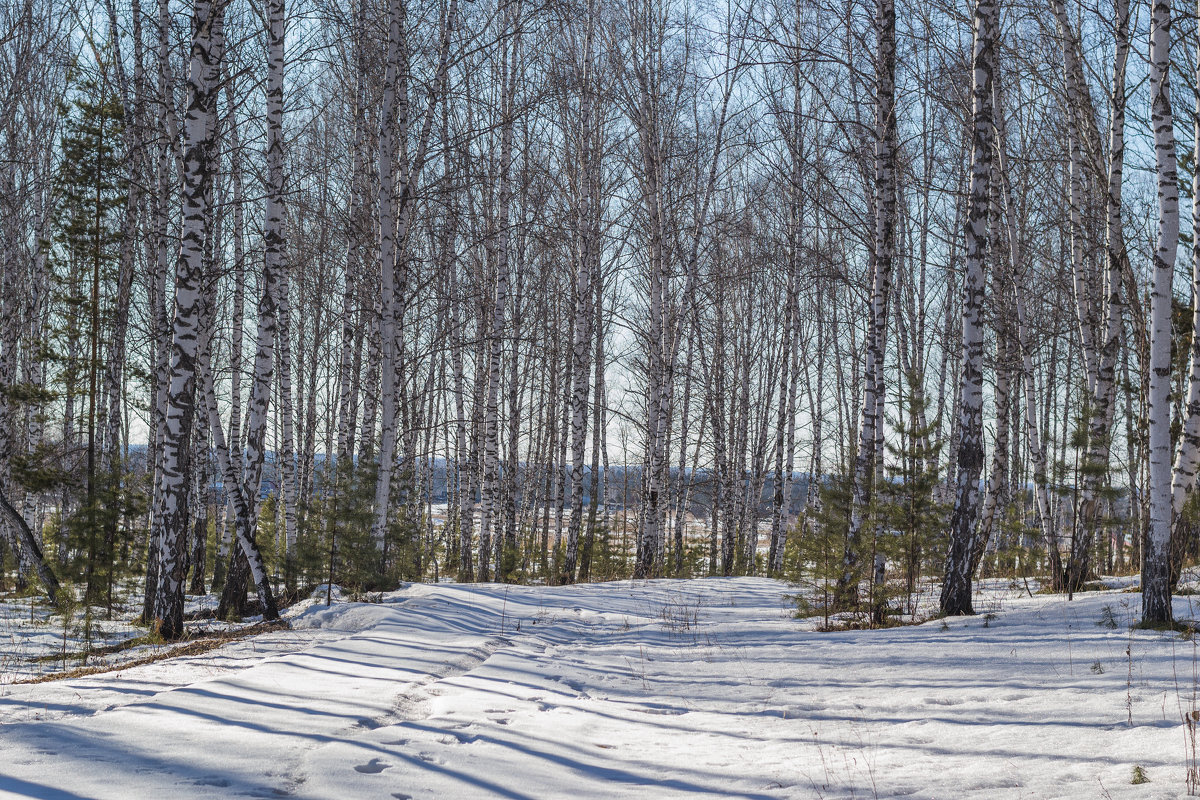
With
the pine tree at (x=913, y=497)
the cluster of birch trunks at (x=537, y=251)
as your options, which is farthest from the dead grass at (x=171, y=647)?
the pine tree at (x=913, y=497)

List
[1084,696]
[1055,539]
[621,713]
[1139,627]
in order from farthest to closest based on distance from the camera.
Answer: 1. [1055,539]
2. [1139,627]
3. [621,713]
4. [1084,696]

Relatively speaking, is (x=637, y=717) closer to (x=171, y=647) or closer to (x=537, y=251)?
(x=171, y=647)

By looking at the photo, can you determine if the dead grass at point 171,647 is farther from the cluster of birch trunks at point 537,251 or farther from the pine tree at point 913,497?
the pine tree at point 913,497

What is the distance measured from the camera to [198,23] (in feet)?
24.4

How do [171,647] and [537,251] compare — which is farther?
[537,251]

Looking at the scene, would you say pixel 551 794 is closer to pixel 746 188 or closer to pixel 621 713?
pixel 621 713

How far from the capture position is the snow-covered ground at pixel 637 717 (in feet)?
10.5

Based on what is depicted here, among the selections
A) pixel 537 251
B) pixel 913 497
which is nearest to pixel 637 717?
pixel 913 497

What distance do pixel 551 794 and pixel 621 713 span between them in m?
1.51

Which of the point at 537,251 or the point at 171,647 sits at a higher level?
the point at 537,251

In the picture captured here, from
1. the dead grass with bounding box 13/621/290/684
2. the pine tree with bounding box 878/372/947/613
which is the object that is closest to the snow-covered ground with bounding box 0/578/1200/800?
the dead grass with bounding box 13/621/290/684

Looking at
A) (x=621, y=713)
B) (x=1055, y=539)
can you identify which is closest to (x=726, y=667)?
(x=621, y=713)

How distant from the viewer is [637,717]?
4.59 m

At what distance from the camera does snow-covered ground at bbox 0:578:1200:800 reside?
3186mm
